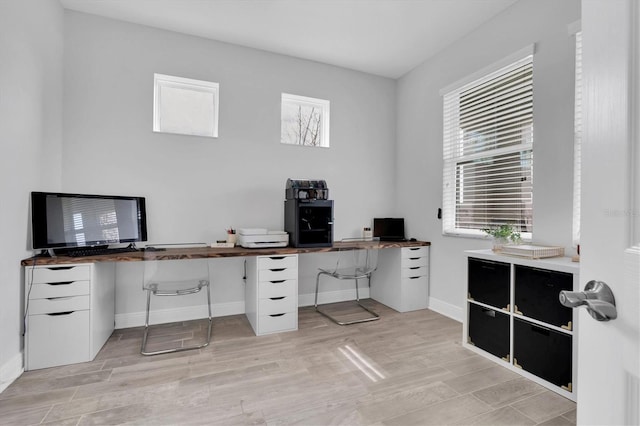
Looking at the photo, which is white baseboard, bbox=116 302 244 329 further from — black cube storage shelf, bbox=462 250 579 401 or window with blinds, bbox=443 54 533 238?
window with blinds, bbox=443 54 533 238

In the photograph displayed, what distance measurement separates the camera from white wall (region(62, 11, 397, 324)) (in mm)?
2977

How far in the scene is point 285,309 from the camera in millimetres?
3033

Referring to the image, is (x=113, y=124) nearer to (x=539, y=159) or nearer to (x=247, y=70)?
(x=247, y=70)

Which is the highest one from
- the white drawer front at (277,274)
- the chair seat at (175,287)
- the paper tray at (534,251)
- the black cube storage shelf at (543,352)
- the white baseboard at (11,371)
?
the paper tray at (534,251)

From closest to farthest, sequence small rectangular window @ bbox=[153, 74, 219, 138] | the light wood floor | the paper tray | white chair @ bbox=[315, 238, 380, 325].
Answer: the light wood floor → the paper tray → small rectangular window @ bbox=[153, 74, 219, 138] → white chair @ bbox=[315, 238, 380, 325]

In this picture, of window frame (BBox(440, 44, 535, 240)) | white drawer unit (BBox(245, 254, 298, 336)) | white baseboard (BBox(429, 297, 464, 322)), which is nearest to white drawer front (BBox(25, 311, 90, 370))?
white drawer unit (BBox(245, 254, 298, 336))

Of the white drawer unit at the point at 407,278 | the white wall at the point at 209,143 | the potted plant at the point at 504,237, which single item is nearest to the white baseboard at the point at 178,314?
the white wall at the point at 209,143

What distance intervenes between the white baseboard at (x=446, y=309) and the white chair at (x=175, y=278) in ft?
7.88

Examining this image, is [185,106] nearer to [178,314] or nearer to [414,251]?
[178,314]

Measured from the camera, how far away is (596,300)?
59 centimetres

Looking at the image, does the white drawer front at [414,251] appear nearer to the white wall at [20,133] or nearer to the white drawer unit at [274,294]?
the white drawer unit at [274,294]

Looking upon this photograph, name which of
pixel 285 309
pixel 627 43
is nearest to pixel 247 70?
pixel 285 309

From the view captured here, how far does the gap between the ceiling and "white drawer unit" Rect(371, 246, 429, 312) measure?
225cm

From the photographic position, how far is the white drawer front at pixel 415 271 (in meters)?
3.60
